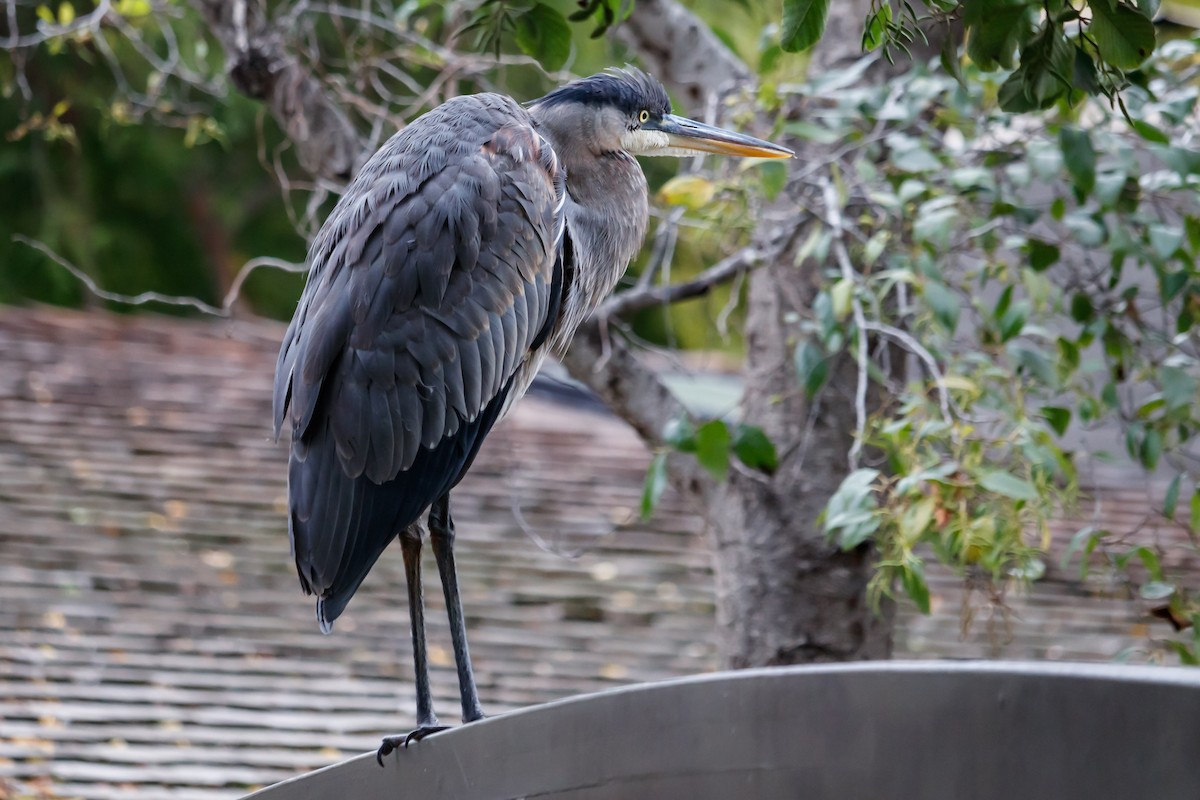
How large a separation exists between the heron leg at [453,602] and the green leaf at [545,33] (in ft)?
3.08

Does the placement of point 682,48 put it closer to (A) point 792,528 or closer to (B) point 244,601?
(A) point 792,528

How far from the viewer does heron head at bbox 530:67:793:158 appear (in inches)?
119

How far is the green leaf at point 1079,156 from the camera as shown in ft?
9.80

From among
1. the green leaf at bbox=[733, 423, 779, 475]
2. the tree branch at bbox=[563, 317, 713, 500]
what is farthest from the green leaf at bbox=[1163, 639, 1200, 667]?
the tree branch at bbox=[563, 317, 713, 500]

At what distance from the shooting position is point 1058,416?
10.5 feet

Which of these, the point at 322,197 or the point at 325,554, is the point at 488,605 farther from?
the point at 325,554

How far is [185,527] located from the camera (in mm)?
5852

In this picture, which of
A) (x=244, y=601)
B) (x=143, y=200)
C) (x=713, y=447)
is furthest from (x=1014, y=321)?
(x=143, y=200)

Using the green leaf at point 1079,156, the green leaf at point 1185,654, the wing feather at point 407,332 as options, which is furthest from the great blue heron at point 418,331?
the green leaf at point 1185,654

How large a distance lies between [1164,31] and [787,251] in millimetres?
3915

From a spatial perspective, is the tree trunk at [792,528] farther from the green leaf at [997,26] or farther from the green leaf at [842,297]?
the green leaf at [997,26]

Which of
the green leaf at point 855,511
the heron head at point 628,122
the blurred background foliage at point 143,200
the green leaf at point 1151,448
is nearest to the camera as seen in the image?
the green leaf at point 855,511

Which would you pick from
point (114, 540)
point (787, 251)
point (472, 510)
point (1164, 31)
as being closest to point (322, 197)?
point (787, 251)

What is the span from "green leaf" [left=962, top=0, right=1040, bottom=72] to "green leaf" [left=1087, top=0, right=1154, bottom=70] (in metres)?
0.10
